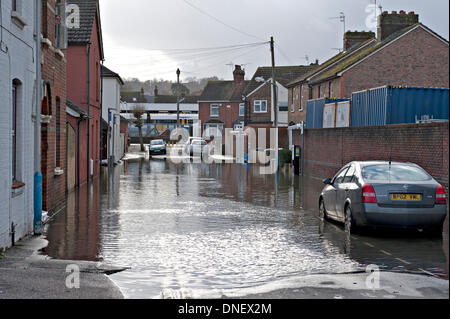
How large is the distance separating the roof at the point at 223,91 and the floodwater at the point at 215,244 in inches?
2528

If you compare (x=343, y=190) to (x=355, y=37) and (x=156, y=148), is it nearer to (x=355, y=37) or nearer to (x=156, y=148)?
(x=355, y=37)

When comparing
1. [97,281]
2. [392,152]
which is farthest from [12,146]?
[392,152]

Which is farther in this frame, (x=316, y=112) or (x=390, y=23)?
(x=390, y=23)

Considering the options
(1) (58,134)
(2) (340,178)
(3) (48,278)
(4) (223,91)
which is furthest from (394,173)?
(4) (223,91)

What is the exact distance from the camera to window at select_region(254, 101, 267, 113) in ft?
226

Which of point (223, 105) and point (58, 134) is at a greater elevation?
point (223, 105)

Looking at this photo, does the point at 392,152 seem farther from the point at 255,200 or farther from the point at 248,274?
the point at 248,274

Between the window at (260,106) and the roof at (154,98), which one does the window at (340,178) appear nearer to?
the window at (260,106)

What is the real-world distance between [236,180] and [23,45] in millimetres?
18270

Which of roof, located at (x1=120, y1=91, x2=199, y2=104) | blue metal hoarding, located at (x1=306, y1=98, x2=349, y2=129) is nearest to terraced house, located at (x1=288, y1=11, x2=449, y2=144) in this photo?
blue metal hoarding, located at (x1=306, y1=98, x2=349, y2=129)

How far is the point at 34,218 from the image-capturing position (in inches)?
489

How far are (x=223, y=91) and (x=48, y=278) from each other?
80.4 metres

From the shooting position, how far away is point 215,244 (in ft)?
36.7

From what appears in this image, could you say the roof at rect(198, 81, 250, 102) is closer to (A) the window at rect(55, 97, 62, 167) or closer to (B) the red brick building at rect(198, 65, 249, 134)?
(B) the red brick building at rect(198, 65, 249, 134)
